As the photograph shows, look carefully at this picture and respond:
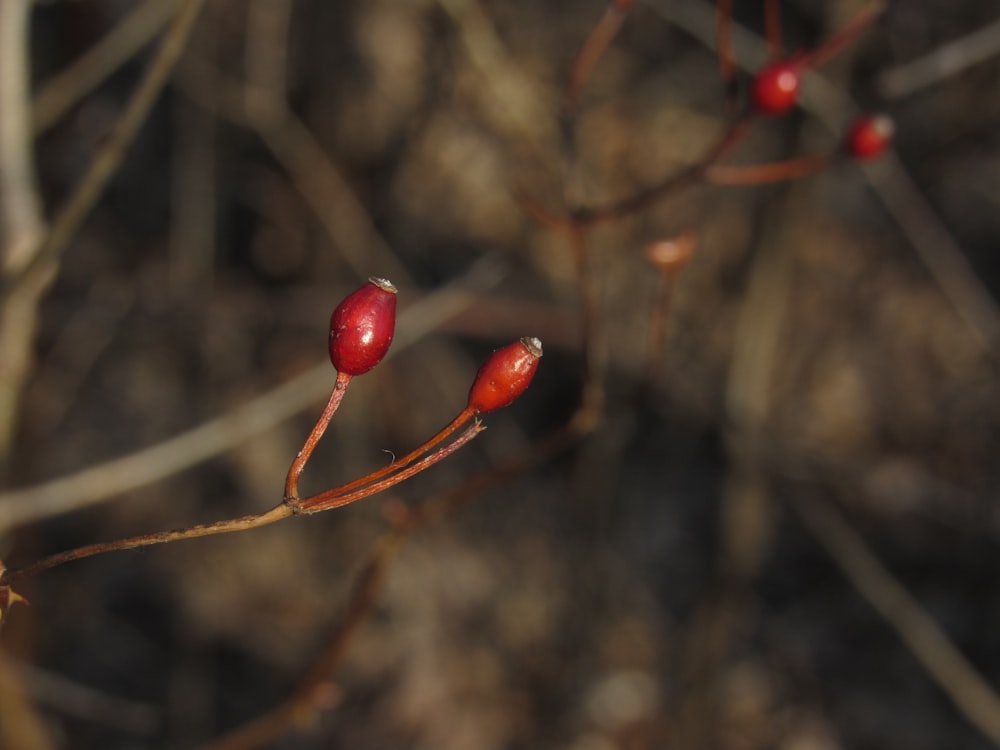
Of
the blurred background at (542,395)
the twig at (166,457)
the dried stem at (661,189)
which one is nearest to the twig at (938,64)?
the dried stem at (661,189)

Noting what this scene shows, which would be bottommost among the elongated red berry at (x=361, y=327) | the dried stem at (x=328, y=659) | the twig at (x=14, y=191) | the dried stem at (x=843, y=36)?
the elongated red berry at (x=361, y=327)

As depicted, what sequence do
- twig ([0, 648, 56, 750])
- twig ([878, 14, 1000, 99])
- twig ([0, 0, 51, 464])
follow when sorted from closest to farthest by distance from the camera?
twig ([0, 0, 51, 464])
twig ([878, 14, 1000, 99])
twig ([0, 648, 56, 750])

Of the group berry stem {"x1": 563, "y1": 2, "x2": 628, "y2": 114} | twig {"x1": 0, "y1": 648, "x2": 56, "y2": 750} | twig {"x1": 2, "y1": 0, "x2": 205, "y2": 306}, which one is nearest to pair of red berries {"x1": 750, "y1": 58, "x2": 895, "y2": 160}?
berry stem {"x1": 563, "y1": 2, "x2": 628, "y2": 114}

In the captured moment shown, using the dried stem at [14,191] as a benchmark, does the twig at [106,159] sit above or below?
below

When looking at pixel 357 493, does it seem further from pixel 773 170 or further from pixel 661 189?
pixel 773 170

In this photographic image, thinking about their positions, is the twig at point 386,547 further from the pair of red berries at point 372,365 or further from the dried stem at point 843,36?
the dried stem at point 843,36

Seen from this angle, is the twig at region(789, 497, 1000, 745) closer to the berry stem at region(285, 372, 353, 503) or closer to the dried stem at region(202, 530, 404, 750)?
the dried stem at region(202, 530, 404, 750)
